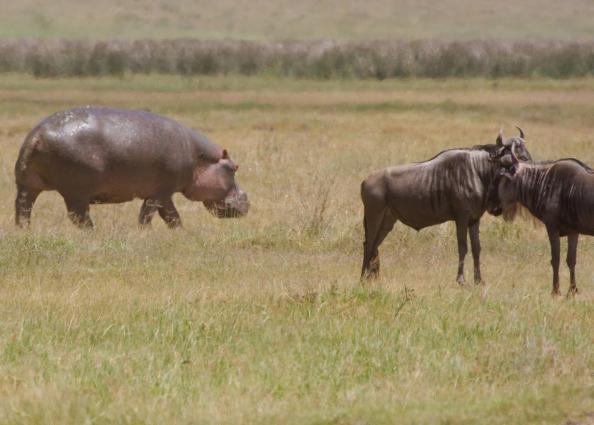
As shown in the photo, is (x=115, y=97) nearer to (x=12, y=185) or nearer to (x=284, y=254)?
(x=12, y=185)

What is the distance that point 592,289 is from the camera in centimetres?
1110

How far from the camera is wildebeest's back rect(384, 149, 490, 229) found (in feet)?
36.5

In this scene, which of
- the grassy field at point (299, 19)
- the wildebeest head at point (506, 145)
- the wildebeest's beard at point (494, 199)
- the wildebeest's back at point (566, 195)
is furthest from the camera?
the grassy field at point (299, 19)

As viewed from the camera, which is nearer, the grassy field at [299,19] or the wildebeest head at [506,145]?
the wildebeest head at [506,145]

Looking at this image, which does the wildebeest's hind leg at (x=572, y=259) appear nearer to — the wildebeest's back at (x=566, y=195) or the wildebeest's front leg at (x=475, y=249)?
the wildebeest's back at (x=566, y=195)

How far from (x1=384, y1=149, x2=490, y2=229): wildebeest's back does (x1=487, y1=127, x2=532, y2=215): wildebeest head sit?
4.0 inches

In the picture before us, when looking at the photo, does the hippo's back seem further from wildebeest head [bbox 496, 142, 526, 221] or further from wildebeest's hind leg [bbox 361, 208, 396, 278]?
wildebeest head [bbox 496, 142, 526, 221]

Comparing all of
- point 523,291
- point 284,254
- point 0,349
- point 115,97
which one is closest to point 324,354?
point 0,349

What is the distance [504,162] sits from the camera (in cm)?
1084

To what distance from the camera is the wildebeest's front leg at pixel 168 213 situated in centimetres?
1526

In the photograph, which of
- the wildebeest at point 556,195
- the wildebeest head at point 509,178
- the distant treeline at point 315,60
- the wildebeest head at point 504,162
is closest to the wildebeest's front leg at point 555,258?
the wildebeest at point 556,195

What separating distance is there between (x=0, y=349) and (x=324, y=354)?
201 centimetres

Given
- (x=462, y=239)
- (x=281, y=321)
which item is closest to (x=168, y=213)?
(x=462, y=239)

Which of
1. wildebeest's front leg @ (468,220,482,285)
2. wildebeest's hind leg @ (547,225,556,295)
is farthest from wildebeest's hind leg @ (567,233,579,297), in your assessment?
wildebeest's front leg @ (468,220,482,285)
